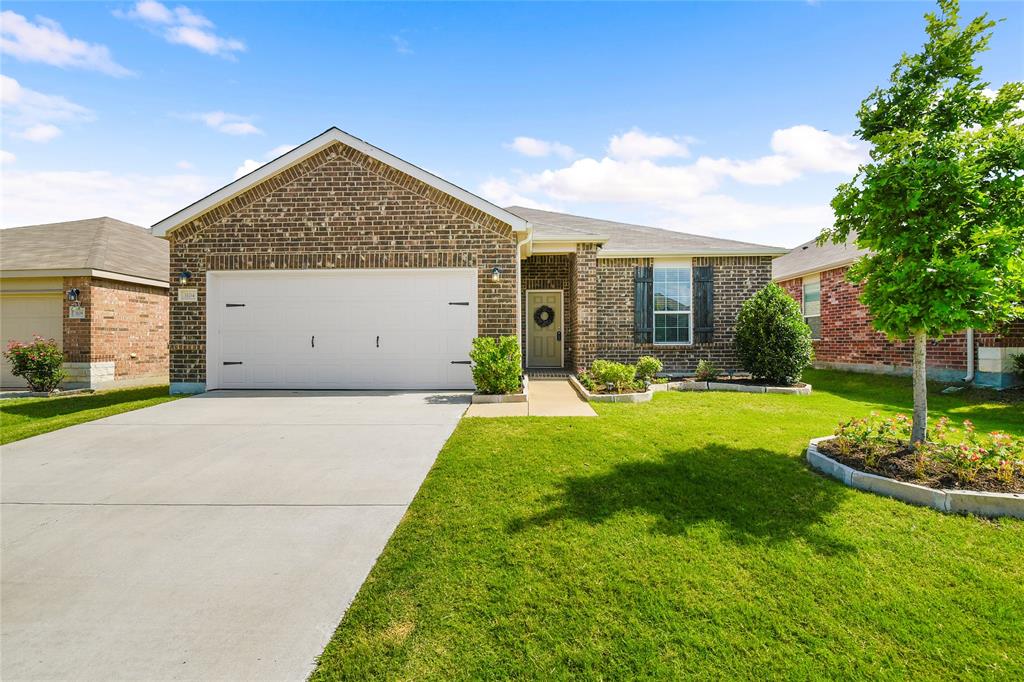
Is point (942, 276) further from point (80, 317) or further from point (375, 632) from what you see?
point (80, 317)

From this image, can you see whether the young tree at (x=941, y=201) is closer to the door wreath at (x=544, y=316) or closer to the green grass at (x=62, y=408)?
the door wreath at (x=544, y=316)

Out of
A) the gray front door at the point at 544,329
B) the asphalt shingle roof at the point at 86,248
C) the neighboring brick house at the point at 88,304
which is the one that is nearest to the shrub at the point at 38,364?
the neighboring brick house at the point at 88,304

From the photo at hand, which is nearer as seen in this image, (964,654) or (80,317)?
(964,654)

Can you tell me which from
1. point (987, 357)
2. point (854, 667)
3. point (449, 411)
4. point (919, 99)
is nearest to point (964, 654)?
point (854, 667)

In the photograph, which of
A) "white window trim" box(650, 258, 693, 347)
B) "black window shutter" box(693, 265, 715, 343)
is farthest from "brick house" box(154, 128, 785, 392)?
"black window shutter" box(693, 265, 715, 343)

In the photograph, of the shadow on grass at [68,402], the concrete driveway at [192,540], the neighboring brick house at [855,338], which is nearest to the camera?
the concrete driveway at [192,540]

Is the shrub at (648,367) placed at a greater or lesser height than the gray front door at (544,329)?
lesser

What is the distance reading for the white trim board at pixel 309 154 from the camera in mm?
9367

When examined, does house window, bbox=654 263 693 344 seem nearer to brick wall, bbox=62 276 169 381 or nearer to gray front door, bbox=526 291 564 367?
gray front door, bbox=526 291 564 367

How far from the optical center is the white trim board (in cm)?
937

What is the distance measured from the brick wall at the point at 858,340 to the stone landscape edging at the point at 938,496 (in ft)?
25.7

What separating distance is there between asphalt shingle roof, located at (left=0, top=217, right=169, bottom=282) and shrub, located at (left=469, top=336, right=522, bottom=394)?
35.2 feet

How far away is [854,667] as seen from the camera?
2.14m

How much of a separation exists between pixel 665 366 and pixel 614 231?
4.85 m
